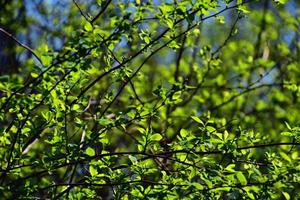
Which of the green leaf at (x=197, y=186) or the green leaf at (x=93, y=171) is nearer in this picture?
the green leaf at (x=197, y=186)

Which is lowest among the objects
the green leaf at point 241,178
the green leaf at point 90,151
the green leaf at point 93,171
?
the green leaf at point 241,178

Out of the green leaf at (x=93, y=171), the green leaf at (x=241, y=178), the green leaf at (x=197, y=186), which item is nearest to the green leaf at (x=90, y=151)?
the green leaf at (x=93, y=171)

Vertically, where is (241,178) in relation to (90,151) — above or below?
below

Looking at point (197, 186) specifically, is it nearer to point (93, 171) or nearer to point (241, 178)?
point (241, 178)

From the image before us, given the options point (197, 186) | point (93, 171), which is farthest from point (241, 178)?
point (93, 171)

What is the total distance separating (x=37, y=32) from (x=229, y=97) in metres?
2.56

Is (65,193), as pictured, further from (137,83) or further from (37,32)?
(37,32)

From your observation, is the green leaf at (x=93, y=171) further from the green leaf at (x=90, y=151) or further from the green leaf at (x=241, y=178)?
the green leaf at (x=241, y=178)

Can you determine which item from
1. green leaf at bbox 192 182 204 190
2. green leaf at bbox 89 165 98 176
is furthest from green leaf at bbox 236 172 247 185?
green leaf at bbox 89 165 98 176

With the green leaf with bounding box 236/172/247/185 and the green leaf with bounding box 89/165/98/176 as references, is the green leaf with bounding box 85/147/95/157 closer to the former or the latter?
the green leaf with bounding box 89/165/98/176

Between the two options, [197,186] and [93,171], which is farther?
[93,171]

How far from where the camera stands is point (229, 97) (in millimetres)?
6164

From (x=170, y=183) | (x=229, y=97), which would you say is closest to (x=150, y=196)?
(x=170, y=183)

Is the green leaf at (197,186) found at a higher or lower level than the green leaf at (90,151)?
lower
